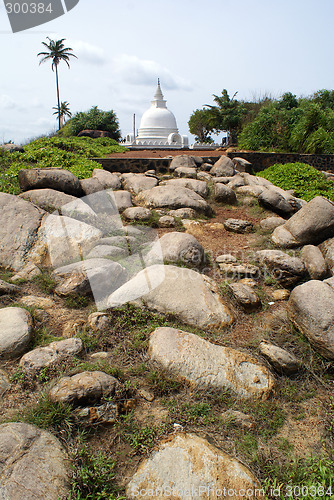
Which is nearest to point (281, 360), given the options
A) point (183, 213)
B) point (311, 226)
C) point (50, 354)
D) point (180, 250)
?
point (180, 250)

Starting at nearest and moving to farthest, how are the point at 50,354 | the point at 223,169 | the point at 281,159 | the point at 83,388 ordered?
the point at 83,388, the point at 50,354, the point at 223,169, the point at 281,159

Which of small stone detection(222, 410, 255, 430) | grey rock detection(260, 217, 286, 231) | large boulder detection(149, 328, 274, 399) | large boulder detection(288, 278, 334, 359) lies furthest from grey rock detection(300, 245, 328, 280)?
small stone detection(222, 410, 255, 430)

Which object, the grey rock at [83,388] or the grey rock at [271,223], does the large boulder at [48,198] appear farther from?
the grey rock at [83,388]

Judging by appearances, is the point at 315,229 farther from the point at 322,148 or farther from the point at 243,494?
the point at 322,148

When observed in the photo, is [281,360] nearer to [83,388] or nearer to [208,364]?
[208,364]

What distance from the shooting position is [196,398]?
12.1 feet

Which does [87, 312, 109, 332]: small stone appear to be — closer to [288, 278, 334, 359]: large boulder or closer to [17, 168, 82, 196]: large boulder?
[288, 278, 334, 359]: large boulder

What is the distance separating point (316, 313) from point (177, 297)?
5.02 ft

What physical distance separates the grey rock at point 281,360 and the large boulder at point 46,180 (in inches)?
189

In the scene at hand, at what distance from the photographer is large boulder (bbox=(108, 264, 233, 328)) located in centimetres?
461

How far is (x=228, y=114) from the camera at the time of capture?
91.0 feet

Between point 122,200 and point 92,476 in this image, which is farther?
point 122,200

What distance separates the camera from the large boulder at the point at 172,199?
8.01 meters

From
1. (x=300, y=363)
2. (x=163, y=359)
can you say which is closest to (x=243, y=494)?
(x=163, y=359)
